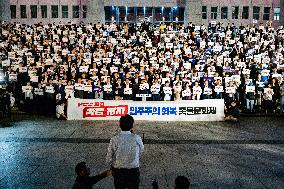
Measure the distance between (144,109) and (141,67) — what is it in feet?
11.2

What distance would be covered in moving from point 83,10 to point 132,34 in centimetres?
1765

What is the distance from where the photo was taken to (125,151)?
561cm

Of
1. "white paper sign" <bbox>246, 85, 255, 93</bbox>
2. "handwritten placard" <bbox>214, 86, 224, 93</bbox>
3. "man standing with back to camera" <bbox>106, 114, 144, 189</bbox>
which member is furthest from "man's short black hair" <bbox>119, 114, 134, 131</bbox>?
"white paper sign" <bbox>246, 85, 255, 93</bbox>

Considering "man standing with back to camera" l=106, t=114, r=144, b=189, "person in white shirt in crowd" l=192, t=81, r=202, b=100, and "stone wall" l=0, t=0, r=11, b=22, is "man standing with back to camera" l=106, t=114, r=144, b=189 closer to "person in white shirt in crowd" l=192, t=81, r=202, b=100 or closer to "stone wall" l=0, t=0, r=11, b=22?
"person in white shirt in crowd" l=192, t=81, r=202, b=100

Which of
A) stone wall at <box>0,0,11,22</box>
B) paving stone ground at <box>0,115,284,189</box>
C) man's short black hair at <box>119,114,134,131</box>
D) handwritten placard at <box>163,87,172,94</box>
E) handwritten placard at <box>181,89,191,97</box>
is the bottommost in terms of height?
paving stone ground at <box>0,115,284,189</box>

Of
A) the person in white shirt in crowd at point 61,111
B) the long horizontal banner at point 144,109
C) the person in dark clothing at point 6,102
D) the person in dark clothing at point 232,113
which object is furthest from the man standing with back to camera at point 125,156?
the person in dark clothing at point 6,102

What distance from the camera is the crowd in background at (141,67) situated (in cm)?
1773

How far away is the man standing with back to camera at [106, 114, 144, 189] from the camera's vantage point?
5.61 meters

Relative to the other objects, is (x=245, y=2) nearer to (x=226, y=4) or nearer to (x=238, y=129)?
(x=226, y=4)

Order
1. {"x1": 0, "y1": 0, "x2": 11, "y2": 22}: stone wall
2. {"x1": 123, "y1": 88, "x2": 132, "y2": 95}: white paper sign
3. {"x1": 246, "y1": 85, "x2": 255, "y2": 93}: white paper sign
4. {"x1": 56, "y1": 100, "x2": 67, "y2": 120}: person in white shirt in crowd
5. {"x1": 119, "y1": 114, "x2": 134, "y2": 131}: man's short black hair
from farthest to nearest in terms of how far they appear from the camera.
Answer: {"x1": 0, "y1": 0, "x2": 11, "y2": 22}: stone wall < {"x1": 246, "y1": 85, "x2": 255, "y2": 93}: white paper sign < {"x1": 123, "y1": 88, "x2": 132, "y2": 95}: white paper sign < {"x1": 56, "y1": 100, "x2": 67, "y2": 120}: person in white shirt in crowd < {"x1": 119, "y1": 114, "x2": 134, "y2": 131}: man's short black hair

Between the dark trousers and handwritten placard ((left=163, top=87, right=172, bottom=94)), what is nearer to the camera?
the dark trousers

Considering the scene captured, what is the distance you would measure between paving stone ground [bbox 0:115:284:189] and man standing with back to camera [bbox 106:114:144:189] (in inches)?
112

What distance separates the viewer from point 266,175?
9.19 metres

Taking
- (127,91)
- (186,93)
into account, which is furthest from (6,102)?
(186,93)
